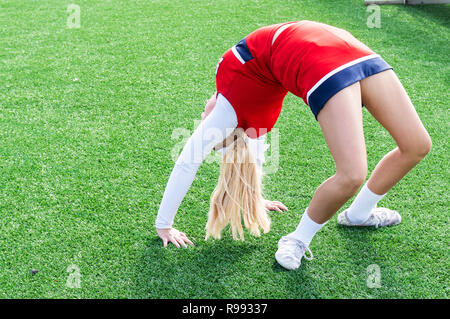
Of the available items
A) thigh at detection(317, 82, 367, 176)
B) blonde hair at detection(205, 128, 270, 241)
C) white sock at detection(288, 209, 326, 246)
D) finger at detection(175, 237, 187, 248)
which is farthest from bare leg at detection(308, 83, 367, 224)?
finger at detection(175, 237, 187, 248)

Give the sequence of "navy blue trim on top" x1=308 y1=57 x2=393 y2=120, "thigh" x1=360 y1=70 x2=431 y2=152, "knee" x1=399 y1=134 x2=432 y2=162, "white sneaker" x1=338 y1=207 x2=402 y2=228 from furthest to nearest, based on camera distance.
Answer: "white sneaker" x1=338 y1=207 x2=402 y2=228, "knee" x1=399 y1=134 x2=432 y2=162, "thigh" x1=360 y1=70 x2=431 y2=152, "navy blue trim on top" x1=308 y1=57 x2=393 y2=120

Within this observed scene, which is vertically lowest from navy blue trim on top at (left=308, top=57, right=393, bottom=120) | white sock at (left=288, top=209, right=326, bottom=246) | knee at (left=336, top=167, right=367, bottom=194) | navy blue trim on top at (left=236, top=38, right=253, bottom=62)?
white sock at (left=288, top=209, right=326, bottom=246)

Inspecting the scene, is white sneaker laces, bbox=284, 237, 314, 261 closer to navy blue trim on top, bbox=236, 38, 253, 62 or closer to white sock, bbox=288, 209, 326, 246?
white sock, bbox=288, 209, 326, 246

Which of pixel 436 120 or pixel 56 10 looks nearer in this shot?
pixel 436 120

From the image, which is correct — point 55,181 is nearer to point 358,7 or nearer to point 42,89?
point 42,89

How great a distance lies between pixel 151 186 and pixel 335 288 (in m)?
1.08

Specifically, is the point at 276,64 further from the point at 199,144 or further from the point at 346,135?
the point at 199,144

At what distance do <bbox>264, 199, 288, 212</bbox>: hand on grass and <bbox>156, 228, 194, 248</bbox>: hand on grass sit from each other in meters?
0.44

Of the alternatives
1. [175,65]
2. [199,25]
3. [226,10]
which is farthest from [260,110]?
[226,10]

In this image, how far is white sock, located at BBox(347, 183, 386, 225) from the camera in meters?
1.97

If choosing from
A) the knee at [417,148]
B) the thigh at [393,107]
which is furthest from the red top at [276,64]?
the knee at [417,148]

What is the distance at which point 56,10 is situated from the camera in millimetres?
4711

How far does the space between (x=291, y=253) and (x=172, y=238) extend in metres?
0.54

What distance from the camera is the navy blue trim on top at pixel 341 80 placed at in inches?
57.7
